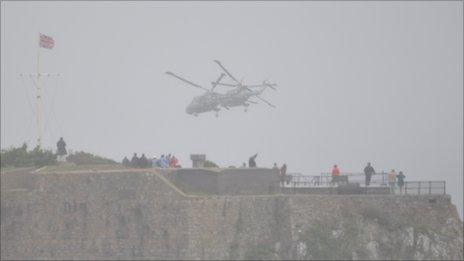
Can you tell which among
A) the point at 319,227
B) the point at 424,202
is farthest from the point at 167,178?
the point at 424,202

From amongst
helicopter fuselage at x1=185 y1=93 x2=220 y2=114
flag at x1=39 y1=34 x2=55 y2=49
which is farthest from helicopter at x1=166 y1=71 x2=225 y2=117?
flag at x1=39 y1=34 x2=55 y2=49

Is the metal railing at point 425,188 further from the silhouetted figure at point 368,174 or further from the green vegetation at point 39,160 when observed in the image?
the green vegetation at point 39,160

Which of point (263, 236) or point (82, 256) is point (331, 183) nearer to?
point (263, 236)

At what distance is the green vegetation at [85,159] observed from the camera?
83.9 meters

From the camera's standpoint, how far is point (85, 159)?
8444 centimetres

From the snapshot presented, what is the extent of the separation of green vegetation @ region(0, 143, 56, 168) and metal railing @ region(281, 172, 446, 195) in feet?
39.0

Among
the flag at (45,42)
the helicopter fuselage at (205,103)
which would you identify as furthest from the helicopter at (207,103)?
the flag at (45,42)

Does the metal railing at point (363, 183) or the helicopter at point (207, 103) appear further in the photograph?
the helicopter at point (207, 103)

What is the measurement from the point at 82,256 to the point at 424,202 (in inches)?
645

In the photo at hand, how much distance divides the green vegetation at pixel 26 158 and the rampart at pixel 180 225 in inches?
163

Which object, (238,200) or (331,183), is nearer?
(238,200)

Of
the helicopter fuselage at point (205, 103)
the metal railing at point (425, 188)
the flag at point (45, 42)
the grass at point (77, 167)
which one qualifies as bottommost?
the metal railing at point (425, 188)

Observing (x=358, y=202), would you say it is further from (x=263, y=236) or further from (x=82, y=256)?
(x=82, y=256)

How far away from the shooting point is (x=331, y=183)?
81812 millimetres
